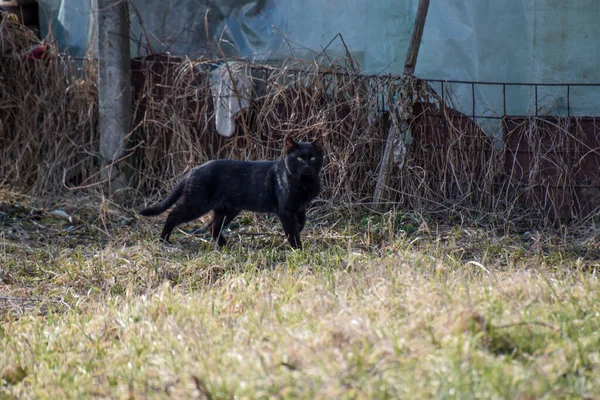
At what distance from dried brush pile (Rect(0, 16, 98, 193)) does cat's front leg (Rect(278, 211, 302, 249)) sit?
2777mm

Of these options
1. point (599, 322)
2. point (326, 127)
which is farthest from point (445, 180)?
point (599, 322)

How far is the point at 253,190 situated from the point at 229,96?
1479mm

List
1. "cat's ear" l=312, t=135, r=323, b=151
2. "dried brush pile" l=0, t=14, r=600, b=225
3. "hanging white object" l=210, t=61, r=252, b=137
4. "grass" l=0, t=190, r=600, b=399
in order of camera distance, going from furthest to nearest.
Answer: "hanging white object" l=210, t=61, r=252, b=137 < "dried brush pile" l=0, t=14, r=600, b=225 < "cat's ear" l=312, t=135, r=323, b=151 < "grass" l=0, t=190, r=600, b=399

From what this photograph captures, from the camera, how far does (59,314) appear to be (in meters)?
3.82

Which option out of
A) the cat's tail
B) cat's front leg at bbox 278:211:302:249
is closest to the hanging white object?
the cat's tail

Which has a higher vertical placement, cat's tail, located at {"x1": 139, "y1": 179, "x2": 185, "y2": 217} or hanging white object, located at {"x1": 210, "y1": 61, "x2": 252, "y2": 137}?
hanging white object, located at {"x1": 210, "y1": 61, "x2": 252, "y2": 137}

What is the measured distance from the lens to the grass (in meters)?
2.32

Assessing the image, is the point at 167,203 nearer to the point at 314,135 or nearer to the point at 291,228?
the point at 291,228

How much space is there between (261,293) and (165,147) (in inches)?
147

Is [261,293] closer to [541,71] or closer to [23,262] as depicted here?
[23,262]

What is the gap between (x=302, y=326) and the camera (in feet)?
9.42

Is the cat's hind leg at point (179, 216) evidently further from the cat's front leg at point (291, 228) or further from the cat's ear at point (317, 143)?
the cat's ear at point (317, 143)

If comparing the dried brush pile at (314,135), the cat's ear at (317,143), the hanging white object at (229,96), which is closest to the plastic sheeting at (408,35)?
the dried brush pile at (314,135)

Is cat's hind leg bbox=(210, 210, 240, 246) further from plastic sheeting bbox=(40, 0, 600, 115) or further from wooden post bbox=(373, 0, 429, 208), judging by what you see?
plastic sheeting bbox=(40, 0, 600, 115)
